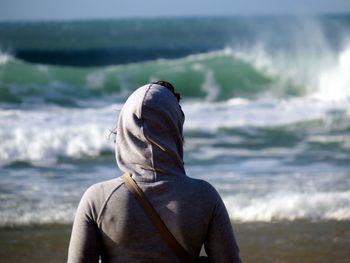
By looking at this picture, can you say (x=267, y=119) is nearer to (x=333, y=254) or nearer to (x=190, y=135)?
(x=190, y=135)

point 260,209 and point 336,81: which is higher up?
point 336,81

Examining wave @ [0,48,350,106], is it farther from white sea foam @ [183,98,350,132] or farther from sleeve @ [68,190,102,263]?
sleeve @ [68,190,102,263]

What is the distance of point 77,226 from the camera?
6.87ft

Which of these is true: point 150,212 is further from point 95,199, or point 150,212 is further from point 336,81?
→ point 336,81

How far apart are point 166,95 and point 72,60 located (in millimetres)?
36949

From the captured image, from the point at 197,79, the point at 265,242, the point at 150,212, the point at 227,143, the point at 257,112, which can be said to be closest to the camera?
the point at 150,212

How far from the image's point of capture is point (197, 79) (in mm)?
22188

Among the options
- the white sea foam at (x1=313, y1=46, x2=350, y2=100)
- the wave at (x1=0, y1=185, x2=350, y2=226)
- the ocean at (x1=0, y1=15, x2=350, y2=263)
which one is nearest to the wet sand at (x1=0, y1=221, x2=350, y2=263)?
the ocean at (x1=0, y1=15, x2=350, y2=263)

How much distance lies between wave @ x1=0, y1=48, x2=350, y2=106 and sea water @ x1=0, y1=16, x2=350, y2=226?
0.04m

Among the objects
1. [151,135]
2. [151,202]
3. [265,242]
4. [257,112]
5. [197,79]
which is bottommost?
[265,242]

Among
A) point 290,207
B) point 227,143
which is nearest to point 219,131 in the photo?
point 227,143

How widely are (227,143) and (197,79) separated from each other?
33.1 ft

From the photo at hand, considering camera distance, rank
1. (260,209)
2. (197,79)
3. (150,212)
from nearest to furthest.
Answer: (150,212)
(260,209)
(197,79)

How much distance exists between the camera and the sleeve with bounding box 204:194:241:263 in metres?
2.10
